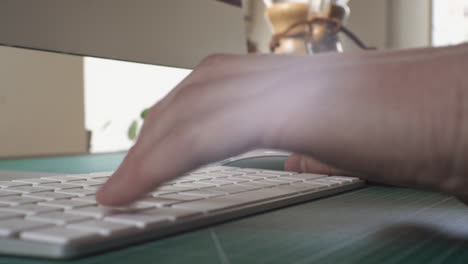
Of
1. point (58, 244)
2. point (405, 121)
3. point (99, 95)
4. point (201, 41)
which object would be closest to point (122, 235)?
point (58, 244)

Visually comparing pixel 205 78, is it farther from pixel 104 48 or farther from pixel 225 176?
pixel 104 48

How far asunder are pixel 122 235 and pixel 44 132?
2.94ft

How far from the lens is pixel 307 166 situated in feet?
1.89

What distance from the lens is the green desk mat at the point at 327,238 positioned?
25 centimetres

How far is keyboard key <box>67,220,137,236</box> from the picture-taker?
0.25 metres

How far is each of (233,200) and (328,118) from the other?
4.6 inches

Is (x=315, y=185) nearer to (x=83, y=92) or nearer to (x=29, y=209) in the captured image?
(x=29, y=209)

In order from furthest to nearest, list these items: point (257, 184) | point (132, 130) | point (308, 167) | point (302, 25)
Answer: point (132, 130) → point (302, 25) → point (308, 167) → point (257, 184)

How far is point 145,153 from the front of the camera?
1.11 ft

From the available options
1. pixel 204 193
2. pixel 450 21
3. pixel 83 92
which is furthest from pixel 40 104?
pixel 450 21

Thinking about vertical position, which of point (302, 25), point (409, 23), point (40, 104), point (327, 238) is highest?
point (409, 23)

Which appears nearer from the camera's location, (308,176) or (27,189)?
(27,189)

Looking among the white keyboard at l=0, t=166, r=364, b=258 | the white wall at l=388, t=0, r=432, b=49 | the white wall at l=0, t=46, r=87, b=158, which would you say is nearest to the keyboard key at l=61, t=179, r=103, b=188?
the white keyboard at l=0, t=166, r=364, b=258

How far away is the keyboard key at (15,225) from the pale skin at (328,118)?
0.19ft
